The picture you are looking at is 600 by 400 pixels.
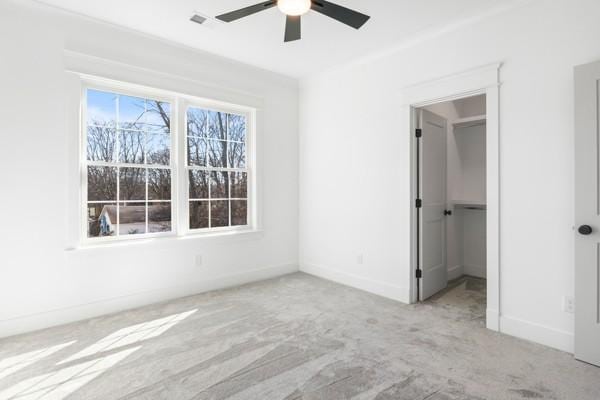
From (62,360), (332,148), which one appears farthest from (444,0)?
(62,360)

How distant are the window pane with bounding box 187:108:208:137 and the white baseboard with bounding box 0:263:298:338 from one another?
181cm

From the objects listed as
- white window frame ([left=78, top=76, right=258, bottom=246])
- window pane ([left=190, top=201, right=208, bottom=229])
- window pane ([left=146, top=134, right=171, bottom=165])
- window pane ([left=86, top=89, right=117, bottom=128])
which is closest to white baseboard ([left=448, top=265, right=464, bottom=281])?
white window frame ([left=78, top=76, right=258, bottom=246])

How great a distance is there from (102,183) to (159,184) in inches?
22.1

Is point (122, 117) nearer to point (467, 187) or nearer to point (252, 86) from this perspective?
point (252, 86)

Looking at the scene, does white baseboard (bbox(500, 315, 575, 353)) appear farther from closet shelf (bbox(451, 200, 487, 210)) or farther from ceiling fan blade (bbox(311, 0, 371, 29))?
ceiling fan blade (bbox(311, 0, 371, 29))

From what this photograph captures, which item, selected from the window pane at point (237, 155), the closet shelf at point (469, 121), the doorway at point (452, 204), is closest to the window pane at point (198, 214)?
the window pane at point (237, 155)

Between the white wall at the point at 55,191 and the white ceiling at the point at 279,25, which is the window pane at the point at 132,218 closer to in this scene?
the white wall at the point at 55,191

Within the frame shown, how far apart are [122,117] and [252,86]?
165 cm

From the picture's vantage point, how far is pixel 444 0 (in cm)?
271

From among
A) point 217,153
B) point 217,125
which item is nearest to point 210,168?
point 217,153

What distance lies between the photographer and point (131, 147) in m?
3.51

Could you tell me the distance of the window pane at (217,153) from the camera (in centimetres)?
410

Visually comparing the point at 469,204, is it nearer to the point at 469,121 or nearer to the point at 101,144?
the point at 469,121

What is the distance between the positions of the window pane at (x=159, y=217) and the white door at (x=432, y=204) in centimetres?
287
